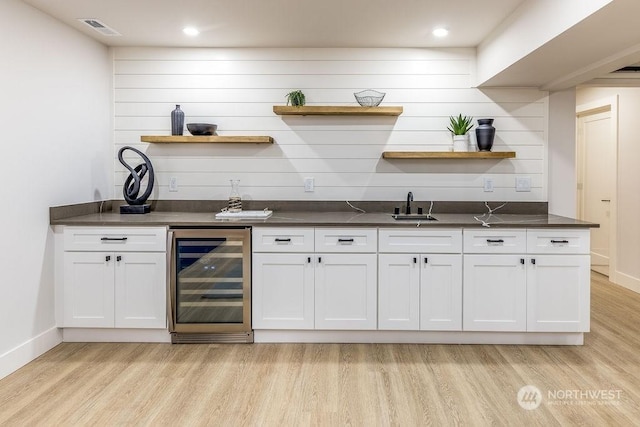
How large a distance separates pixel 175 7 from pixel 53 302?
2181 millimetres

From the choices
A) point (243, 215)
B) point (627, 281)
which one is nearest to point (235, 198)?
point (243, 215)

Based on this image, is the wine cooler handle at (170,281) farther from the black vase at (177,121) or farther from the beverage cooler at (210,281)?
the black vase at (177,121)

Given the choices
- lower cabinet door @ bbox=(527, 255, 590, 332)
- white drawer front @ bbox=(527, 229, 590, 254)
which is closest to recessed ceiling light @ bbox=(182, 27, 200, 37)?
white drawer front @ bbox=(527, 229, 590, 254)

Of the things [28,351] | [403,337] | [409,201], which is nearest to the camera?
[28,351]

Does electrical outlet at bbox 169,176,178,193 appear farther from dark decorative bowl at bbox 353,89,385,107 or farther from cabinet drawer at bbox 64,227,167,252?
dark decorative bowl at bbox 353,89,385,107

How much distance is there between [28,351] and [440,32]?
3.60 metres

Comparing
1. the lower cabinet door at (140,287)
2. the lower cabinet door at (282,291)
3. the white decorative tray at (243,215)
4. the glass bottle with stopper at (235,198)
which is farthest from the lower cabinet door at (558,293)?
the lower cabinet door at (140,287)

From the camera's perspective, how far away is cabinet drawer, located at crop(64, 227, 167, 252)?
325 cm

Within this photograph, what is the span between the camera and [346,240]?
326 cm

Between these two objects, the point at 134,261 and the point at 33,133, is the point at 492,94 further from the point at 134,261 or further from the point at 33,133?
the point at 33,133

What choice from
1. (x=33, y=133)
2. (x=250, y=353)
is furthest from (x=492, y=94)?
(x=33, y=133)

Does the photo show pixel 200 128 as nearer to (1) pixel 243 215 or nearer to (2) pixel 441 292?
(1) pixel 243 215

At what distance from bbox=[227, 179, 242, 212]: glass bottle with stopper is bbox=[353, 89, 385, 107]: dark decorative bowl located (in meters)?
1.21

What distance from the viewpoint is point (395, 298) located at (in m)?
3.26
